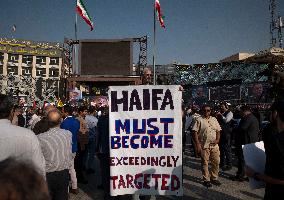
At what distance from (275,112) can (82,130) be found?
661cm

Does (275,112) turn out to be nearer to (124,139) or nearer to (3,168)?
→ (124,139)

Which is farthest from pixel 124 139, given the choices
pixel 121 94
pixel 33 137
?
pixel 33 137

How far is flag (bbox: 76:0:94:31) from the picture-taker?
26.7 meters

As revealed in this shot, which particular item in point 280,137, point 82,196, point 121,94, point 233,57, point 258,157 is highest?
point 233,57

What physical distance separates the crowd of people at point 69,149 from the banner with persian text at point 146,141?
48cm

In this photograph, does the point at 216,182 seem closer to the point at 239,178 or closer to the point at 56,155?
the point at 239,178

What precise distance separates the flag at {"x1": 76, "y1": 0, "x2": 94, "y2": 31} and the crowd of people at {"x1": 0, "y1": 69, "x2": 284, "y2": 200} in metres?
15.8

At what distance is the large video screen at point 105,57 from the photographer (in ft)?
89.9

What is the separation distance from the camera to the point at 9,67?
9144 cm

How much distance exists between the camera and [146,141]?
521 cm

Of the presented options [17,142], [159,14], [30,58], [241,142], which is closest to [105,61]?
[159,14]

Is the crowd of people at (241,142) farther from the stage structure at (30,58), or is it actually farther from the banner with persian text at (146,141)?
the stage structure at (30,58)

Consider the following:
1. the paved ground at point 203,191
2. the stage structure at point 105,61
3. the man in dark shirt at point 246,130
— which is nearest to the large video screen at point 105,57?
the stage structure at point 105,61

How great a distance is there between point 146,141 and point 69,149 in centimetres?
111
